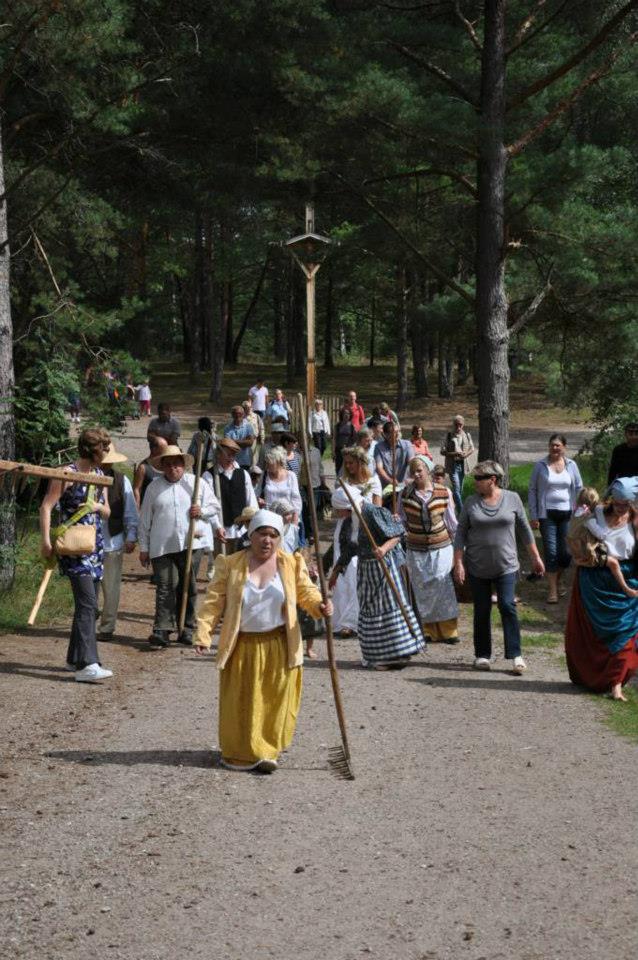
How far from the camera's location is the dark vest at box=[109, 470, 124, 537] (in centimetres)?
1145

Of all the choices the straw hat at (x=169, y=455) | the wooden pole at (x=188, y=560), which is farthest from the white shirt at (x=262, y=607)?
the straw hat at (x=169, y=455)

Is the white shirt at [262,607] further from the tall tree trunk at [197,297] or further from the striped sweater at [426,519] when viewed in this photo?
the tall tree trunk at [197,297]

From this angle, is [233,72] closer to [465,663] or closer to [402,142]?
[402,142]

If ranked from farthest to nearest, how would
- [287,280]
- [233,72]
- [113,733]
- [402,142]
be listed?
[287,280] → [233,72] → [402,142] → [113,733]

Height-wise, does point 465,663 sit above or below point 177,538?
below

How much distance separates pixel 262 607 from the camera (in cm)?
786

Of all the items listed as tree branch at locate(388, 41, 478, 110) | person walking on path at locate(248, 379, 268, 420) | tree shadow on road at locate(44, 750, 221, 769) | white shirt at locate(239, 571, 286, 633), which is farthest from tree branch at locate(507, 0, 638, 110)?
person walking on path at locate(248, 379, 268, 420)

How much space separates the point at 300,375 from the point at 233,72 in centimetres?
3687

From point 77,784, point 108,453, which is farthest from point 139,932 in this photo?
point 108,453

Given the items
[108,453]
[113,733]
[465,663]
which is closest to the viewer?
[113,733]

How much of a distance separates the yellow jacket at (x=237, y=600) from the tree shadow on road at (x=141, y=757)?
2.19 feet

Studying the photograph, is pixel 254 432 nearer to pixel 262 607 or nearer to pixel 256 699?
pixel 262 607

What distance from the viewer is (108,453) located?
10766mm

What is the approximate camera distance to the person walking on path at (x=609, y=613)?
33.0ft
